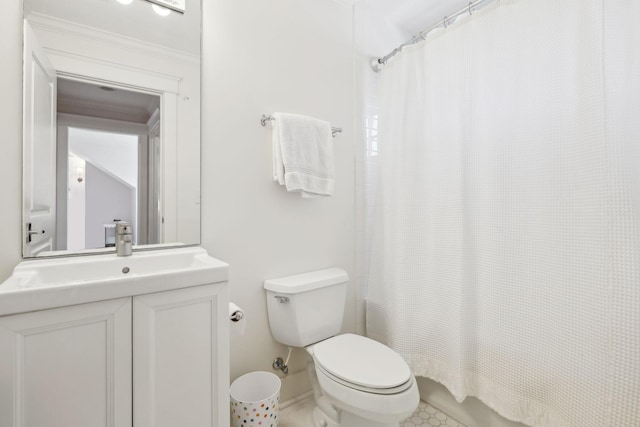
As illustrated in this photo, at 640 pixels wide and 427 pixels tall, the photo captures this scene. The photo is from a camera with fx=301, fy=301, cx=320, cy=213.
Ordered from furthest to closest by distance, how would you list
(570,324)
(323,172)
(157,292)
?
1. (323,172)
2. (570,324)
3. (157,292)

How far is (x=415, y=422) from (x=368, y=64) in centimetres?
202

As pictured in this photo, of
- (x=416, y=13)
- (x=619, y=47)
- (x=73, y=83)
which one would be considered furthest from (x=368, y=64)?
(x=73, y=83)

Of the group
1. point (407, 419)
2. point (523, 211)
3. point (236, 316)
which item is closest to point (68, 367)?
point (236, 316)

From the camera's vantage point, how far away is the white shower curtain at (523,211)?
958 millimetres

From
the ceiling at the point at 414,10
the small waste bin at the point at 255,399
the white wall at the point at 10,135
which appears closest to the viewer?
the white wall at the point at 10,135

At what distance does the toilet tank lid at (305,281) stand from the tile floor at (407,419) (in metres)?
0.65

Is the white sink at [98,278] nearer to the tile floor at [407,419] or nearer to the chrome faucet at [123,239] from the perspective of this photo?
the chrome faucet at [123,239]

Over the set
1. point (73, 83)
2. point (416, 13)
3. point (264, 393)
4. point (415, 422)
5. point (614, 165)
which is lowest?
point (415, 422)

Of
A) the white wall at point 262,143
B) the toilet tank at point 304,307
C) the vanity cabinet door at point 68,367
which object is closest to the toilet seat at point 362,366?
the toilet tank at point 304,307

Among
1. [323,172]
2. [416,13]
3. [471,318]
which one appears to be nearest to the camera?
[471,318]

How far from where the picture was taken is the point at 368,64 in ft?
6.25

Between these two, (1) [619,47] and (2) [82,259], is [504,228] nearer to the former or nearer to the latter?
(1) [619,47]

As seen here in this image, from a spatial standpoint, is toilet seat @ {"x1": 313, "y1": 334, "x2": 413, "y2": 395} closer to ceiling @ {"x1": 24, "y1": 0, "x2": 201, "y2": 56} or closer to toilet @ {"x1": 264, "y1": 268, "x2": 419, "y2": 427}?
toilet @ {"x1": 264, "y1": 268, "x2": 419, "y2": 427}

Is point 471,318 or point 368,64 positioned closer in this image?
point 471,318
